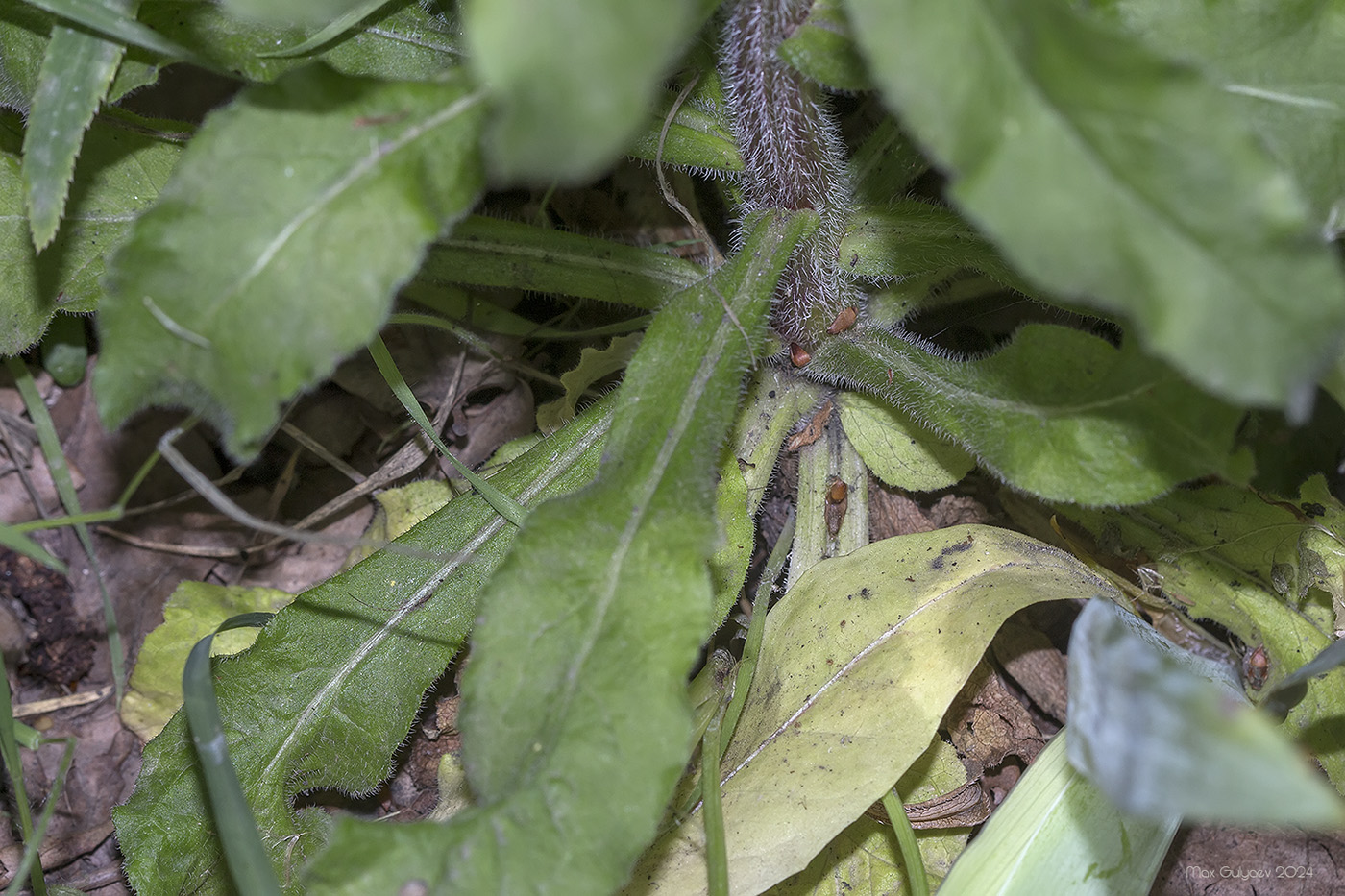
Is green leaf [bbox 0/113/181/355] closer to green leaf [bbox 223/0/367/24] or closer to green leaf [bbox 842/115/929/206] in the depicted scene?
green leaf [bbox 223/0/367/24]

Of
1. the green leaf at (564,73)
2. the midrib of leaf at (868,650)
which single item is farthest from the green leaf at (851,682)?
the green leaf at (564,73)

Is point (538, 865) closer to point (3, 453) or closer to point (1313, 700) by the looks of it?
point (1313, 700)

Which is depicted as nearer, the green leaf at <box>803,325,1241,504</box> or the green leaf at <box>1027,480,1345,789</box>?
the green leaf at <box>803,325,1241,504</box>

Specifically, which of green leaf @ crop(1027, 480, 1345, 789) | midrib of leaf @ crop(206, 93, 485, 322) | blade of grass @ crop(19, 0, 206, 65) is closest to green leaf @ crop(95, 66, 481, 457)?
midrib of leaf @ crop(206, 93, 485, 322)

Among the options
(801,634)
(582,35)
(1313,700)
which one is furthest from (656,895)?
(582,35)

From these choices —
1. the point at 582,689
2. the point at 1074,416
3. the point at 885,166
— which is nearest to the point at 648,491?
the point at 582,689

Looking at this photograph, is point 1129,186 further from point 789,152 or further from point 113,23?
point 113,23

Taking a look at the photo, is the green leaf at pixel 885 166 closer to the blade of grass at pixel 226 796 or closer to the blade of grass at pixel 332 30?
the blade of grass at pixel 332 30
